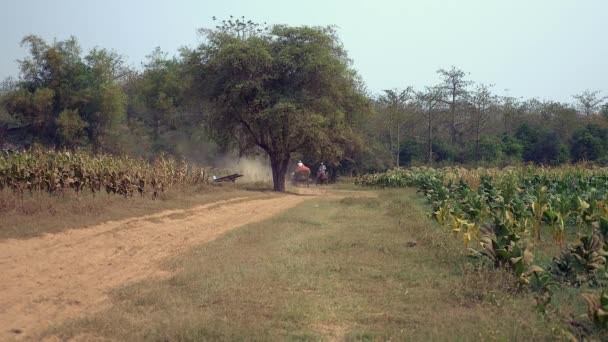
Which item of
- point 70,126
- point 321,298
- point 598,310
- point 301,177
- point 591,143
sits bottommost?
point 321,298

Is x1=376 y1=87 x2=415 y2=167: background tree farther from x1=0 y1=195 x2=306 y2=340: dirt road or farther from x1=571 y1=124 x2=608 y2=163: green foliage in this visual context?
x1=0 y1=195 x2=306 y2=340: dirt road

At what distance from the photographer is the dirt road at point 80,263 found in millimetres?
6078

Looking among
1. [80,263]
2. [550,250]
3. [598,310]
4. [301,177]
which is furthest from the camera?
[301,177]

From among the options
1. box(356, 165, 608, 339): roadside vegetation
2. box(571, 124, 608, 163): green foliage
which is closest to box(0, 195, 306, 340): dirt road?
box(356, 165, 608, 339): roadside vegetation

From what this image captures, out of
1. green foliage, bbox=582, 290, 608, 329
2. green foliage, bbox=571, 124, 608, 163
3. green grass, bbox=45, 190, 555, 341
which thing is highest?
green foliage, bbox=571, 124, 608, 163

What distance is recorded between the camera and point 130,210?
14109 millimetres

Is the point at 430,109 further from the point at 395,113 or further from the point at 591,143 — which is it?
the point at 591,143

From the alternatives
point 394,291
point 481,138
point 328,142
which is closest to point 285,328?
point 394,291

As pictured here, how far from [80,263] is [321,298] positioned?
4.03 metres

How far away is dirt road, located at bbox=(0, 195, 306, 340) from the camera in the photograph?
6078mm

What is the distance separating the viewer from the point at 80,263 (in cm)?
846

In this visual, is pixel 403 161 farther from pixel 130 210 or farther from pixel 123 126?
pixel 130 210

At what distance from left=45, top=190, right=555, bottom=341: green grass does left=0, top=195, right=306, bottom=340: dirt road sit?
18.1 inches

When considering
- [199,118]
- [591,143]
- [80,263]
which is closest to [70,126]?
[199,118]
